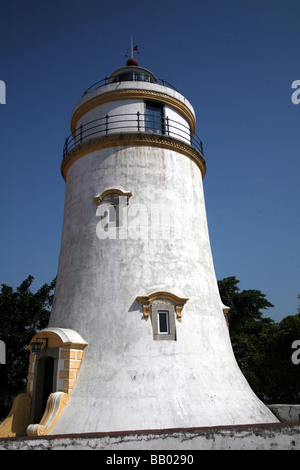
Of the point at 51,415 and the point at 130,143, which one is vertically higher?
the point at 130,143

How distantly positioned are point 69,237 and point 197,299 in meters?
5.55

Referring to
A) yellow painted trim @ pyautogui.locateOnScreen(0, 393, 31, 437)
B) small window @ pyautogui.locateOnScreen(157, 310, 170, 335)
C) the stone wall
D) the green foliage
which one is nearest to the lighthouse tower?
small window @ pyautogui.locateOnScreen(157, 310, 170, 335)

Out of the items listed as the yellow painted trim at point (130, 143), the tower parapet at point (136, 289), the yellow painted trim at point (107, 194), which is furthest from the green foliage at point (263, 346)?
the yellow painted trim at point (107, 194)

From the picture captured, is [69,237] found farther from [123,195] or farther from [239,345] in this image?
[239,345]

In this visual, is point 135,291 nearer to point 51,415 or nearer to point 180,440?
point 51,415

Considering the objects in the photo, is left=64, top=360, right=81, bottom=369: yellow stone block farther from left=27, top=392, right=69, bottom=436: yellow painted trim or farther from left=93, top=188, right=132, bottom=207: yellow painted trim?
left=93, top=188, right=132, bottom=207: yellow painted trim

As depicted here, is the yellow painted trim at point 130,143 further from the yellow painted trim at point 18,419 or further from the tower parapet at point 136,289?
the yellow painted trim at point 18,419

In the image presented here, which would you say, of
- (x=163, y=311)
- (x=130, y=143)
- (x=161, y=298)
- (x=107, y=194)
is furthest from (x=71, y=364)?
(x=130, y=143)

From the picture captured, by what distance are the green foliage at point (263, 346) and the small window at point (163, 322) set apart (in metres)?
8.44

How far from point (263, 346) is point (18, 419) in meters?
16.1

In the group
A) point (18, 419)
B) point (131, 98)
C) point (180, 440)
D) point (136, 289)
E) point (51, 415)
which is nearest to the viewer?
point (180, 440)

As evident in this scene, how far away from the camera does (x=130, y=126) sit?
14750 millimetres

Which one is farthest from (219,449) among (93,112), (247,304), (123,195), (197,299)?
(247,304)

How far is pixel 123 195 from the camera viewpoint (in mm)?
13648
